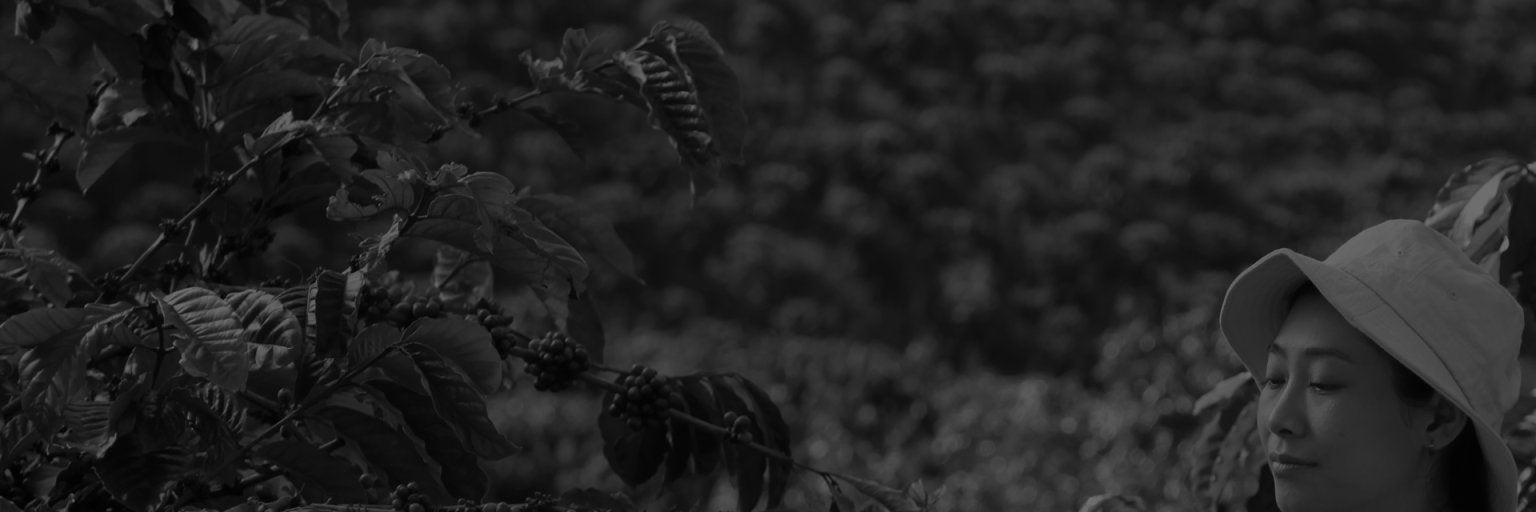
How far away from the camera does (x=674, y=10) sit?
7945 millimetres

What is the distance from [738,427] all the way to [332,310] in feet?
1.16

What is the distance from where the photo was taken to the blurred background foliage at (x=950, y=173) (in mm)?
6602

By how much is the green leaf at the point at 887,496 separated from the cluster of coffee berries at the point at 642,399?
0.15 metres

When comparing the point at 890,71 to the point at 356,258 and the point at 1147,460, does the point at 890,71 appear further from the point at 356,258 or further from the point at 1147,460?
the point at 356,258

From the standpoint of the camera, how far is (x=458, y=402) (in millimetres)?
1321

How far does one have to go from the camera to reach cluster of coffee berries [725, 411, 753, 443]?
1.50 meters

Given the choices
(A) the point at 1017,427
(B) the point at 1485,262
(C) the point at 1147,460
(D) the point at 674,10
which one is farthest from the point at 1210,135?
(B) the point at 1485,262

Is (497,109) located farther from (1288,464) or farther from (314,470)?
(1288,464)

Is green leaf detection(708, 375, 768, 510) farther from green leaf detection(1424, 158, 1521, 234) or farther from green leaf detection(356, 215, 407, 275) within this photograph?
green leaf detection(1424, 158, 1521, 234)

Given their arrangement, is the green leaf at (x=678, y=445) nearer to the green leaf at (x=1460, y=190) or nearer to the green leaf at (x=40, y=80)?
the green leaf at (x=40, y=80)

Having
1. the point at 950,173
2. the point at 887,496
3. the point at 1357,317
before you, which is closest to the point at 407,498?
the point at 887,496

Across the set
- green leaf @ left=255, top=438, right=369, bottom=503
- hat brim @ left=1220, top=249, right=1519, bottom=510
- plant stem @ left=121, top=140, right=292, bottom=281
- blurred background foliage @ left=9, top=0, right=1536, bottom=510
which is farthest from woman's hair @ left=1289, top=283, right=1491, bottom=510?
blurred background foliage @ left=9, top=0, right=1536, bottom=510

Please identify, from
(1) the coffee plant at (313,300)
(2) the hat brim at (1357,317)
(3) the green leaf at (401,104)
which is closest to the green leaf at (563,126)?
(1) the coffee plant at (313,300)

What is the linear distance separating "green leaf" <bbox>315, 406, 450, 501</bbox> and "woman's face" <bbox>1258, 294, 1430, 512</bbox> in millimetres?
581
